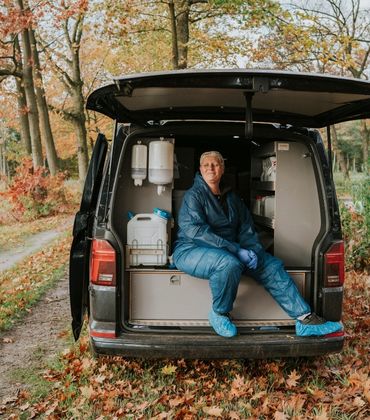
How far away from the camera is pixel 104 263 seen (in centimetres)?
365

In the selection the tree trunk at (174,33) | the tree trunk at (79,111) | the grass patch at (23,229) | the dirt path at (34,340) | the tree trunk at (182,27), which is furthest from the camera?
the tree trunk at (79,111)

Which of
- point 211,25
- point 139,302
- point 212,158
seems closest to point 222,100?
point 212,158

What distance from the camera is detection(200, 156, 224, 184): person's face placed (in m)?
4.33

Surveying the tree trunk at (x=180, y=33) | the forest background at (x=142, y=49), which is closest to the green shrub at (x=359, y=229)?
the forest background at (x=142, y=49)

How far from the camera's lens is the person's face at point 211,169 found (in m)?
4.33

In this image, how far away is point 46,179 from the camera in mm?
16609

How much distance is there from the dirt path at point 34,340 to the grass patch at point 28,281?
16 centimetres

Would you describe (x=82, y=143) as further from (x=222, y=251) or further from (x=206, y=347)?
(x=206, y=347)

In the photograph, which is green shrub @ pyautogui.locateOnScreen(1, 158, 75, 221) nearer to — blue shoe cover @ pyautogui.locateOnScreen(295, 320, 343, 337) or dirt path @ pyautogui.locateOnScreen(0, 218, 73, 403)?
dirt path @ pyautogui.locateOnScreen(0, 218, 73, 403)

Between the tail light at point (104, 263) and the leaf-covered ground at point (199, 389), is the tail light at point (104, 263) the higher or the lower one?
the higher one

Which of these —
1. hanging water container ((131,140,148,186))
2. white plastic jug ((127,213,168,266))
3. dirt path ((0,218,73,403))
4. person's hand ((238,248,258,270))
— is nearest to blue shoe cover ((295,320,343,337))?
person's hand ((238,248,258,270))

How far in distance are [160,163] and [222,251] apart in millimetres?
1000

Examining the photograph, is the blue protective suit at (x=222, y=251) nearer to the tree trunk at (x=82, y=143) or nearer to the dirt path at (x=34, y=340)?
the dirt path at (x=34, y=340)

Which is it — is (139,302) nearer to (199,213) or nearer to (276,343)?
(199,213)
